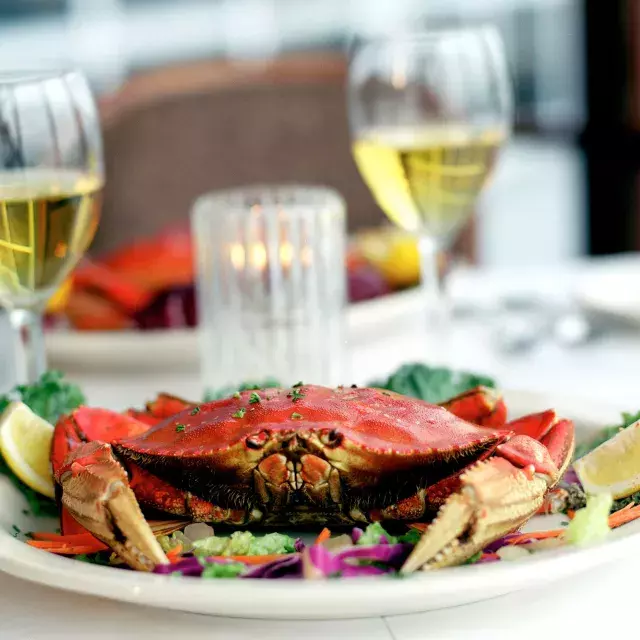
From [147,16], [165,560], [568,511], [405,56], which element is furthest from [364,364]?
[147,16]

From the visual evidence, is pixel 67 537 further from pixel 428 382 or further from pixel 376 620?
pixel 428 382

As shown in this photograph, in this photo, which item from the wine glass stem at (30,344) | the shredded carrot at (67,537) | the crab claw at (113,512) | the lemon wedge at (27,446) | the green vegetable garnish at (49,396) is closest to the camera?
the crab claw at (113,512)

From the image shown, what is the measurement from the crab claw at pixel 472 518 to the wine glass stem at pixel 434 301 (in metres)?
0.81

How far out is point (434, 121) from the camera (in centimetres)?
174

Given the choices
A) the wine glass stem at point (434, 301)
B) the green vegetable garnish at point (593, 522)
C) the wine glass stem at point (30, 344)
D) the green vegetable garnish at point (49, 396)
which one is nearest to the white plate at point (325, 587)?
the green vegetable garnish at point (593, 522)

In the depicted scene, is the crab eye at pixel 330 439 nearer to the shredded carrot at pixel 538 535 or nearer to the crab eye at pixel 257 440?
the crab eye at pixel 257 440

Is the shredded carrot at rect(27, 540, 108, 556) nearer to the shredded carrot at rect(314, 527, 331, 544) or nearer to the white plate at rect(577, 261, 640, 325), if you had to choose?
the shredded carrot at rect(314, 527, 331, 544)

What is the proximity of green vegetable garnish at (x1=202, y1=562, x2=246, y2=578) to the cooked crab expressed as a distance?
41 mm

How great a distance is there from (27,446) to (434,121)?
3.01ft

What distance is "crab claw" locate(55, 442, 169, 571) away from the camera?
85 cm

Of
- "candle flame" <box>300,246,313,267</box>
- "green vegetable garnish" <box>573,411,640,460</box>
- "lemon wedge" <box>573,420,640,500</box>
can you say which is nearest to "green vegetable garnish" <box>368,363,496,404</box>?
"green vegetable garnish" <box>573,411,640,460</box>

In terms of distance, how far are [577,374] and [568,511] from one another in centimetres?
69

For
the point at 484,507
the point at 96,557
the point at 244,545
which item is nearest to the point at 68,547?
the point at 96,557

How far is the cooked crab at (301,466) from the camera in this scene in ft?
2.82
